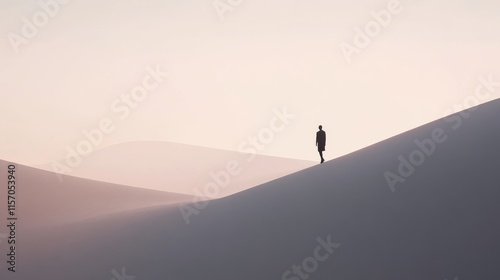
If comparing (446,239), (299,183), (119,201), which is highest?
(119,201)

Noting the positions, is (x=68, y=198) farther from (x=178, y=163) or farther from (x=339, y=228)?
(x=178, y=163)

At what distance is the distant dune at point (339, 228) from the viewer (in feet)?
30.3

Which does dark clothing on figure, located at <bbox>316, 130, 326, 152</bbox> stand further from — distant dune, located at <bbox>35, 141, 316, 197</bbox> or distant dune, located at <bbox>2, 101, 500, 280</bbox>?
distant dune, located at <bbox>35, 141, 316, 197</bbox>

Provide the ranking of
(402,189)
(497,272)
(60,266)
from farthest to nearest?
(60,266) → (402,189) → (497,272)

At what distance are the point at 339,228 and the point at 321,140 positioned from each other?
5.57 meters

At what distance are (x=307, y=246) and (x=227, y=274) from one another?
5.54 ft

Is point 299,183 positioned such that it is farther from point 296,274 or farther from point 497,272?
point 497,272

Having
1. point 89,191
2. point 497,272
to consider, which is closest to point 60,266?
point 497,272

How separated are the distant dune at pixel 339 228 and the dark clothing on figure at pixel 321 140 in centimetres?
103

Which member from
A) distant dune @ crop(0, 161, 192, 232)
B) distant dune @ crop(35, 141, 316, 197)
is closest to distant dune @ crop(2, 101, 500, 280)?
distant dune @ crop(0, 161, 192, 232)

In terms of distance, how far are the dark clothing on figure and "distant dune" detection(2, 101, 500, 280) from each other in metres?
1.03

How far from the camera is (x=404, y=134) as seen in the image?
1498 cm

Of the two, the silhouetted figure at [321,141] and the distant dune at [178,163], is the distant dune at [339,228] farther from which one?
the distant dune at [178,163]

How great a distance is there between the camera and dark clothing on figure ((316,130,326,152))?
52.4 feet
